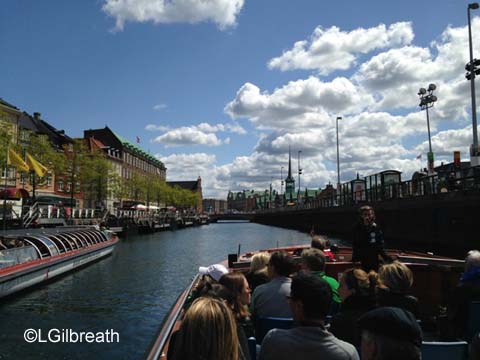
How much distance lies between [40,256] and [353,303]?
57.6 ft

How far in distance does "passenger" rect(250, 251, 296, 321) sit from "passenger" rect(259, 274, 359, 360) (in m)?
1.79

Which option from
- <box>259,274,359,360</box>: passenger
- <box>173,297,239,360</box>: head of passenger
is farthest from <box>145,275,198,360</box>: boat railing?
<box>173,297,239,360</box>: head of passenger

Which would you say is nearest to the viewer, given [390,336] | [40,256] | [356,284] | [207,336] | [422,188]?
[390,336]

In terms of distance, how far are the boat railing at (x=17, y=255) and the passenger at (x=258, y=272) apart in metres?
12.7

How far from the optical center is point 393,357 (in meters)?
2.29

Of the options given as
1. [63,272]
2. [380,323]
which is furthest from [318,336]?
[63,272]

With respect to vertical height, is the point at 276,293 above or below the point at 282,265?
below

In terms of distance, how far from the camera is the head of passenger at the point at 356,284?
175 inches

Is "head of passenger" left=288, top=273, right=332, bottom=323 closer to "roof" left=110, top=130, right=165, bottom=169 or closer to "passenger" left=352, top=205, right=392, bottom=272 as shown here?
"passenger" left=352, top=205, right=392, bottom=272

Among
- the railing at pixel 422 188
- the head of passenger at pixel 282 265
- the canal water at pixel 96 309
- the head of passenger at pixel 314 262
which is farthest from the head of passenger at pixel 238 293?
the railing at pixel 422 188

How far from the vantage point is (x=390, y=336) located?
232 centimetres

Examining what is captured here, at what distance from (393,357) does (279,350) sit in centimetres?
91

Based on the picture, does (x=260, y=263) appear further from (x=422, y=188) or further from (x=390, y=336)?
(x=422, y=188)

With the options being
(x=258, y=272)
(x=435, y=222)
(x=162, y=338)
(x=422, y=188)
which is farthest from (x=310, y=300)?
(x=435, y=222)
